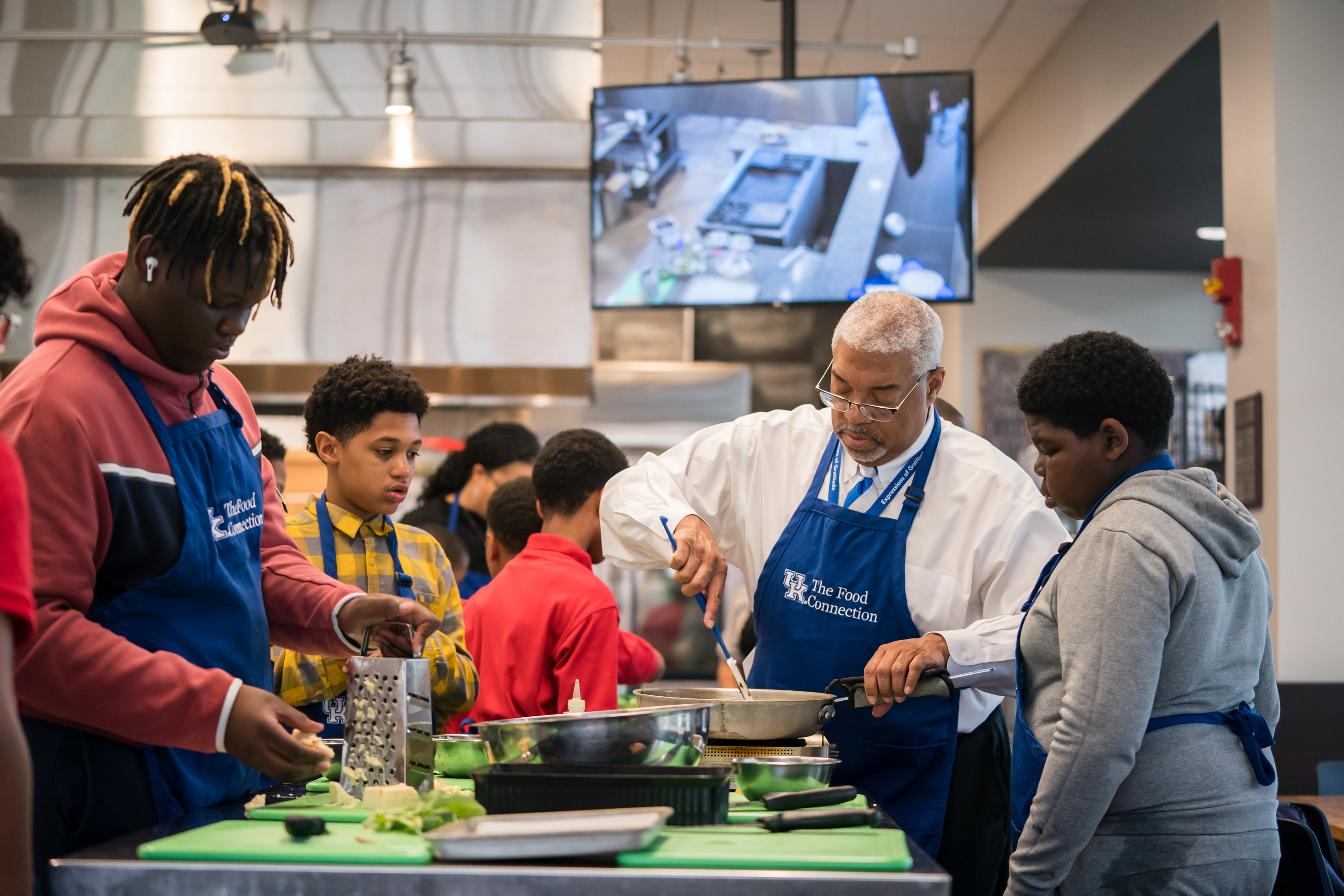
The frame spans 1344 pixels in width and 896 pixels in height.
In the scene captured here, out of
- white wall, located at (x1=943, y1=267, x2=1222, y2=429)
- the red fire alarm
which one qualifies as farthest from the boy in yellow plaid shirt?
white wall, located at (x1=943, y1=267, x2=1222, y2=429)

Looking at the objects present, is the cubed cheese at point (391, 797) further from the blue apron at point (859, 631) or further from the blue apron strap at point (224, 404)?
the blue apron at point (859, 631)

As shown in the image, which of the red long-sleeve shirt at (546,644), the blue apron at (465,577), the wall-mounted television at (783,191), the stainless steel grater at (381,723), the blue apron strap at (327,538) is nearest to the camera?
the stainless steel grater at (381,723)

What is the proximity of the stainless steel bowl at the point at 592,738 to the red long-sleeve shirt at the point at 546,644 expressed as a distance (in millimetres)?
1051

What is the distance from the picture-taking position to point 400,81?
417cm

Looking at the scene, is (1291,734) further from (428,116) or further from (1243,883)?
(428,116)

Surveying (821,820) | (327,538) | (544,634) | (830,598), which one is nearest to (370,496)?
(327,538)

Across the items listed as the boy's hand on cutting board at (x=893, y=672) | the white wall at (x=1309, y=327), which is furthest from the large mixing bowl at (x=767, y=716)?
the white wall at (x=1309, y=327)

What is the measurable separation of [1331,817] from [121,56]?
15.1 ft

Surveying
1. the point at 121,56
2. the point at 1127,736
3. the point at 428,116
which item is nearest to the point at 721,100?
the point at 428,116

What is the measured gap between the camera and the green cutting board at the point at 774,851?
1.11m

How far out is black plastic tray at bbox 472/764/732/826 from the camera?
1.27m

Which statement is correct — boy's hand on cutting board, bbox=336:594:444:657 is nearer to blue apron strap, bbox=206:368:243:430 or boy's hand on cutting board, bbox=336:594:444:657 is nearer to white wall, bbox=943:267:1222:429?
blue apron strap, bbox=206:368:243:430

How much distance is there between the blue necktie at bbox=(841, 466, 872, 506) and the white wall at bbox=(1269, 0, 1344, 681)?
230 cm

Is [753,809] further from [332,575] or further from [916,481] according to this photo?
[332,575]
